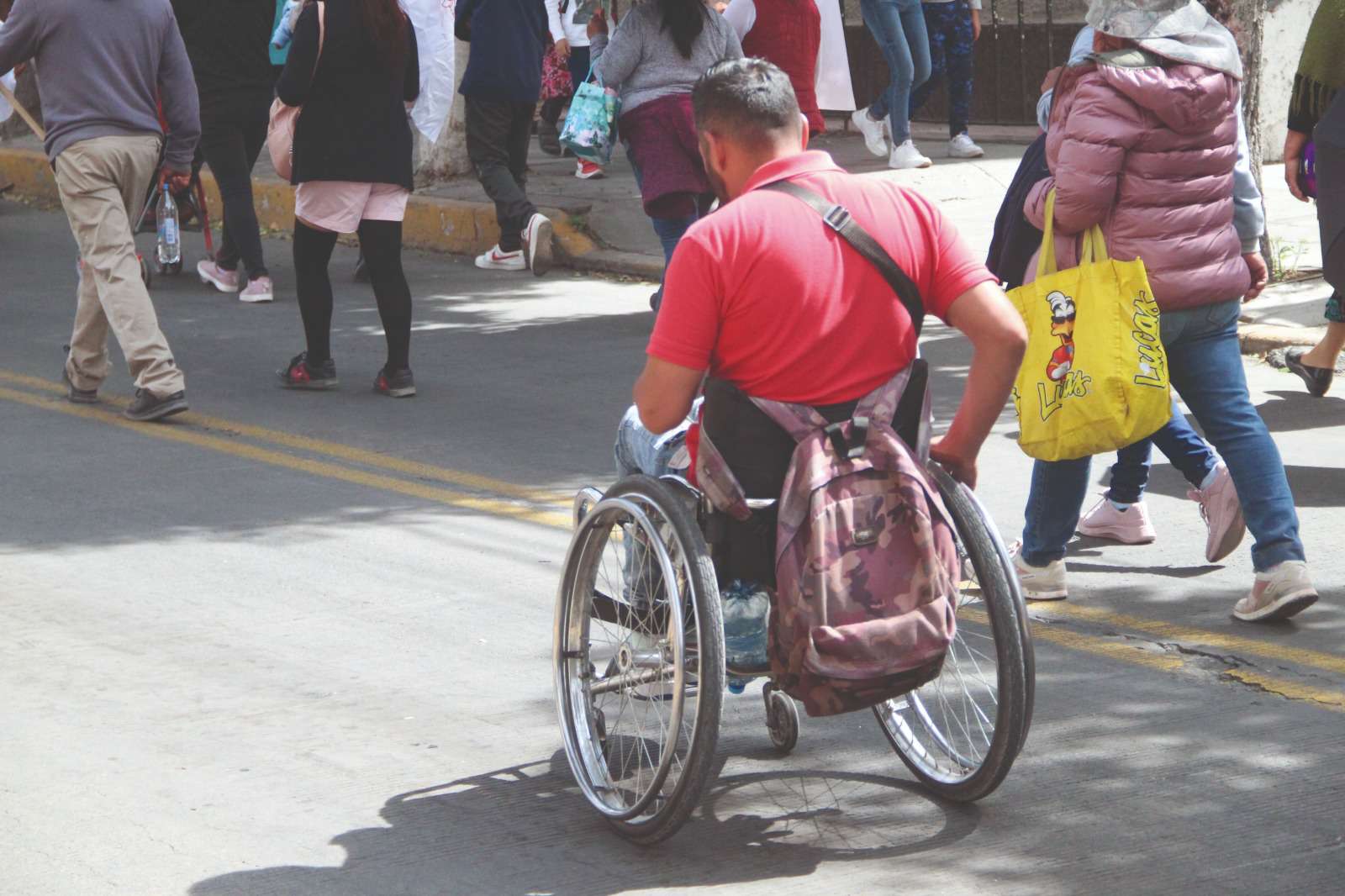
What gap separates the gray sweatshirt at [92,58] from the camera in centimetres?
790

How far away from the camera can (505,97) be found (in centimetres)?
1180

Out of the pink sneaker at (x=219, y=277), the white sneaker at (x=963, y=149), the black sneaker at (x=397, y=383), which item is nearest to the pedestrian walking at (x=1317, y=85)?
the black sneaker at (x=397, y=383)

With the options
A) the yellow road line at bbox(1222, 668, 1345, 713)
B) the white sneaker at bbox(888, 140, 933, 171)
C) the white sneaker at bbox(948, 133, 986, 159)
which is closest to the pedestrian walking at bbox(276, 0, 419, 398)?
the yellow road line at bbox(1222, 668, 1345, 713)

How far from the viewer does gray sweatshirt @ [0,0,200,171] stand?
7902 millimetres

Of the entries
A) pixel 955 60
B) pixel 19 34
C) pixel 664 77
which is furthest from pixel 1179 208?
pixel 955 60

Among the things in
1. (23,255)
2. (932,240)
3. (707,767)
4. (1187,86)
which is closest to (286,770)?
(707,767)

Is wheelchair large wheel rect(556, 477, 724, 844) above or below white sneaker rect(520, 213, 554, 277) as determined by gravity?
above

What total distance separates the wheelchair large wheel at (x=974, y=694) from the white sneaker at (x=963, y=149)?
31.7 feet

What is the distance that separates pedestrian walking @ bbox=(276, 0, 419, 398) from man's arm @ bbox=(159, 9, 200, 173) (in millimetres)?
423

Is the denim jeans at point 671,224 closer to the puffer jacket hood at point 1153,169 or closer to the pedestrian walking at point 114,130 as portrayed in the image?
the pedestrian walking at point 114,130

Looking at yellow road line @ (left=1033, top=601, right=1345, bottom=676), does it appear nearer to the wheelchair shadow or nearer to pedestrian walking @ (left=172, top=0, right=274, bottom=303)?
the wheelchair shadow

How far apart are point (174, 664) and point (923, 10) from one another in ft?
33.2

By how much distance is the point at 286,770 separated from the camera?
4.38 meters

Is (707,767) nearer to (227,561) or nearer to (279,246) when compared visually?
(227,561)
